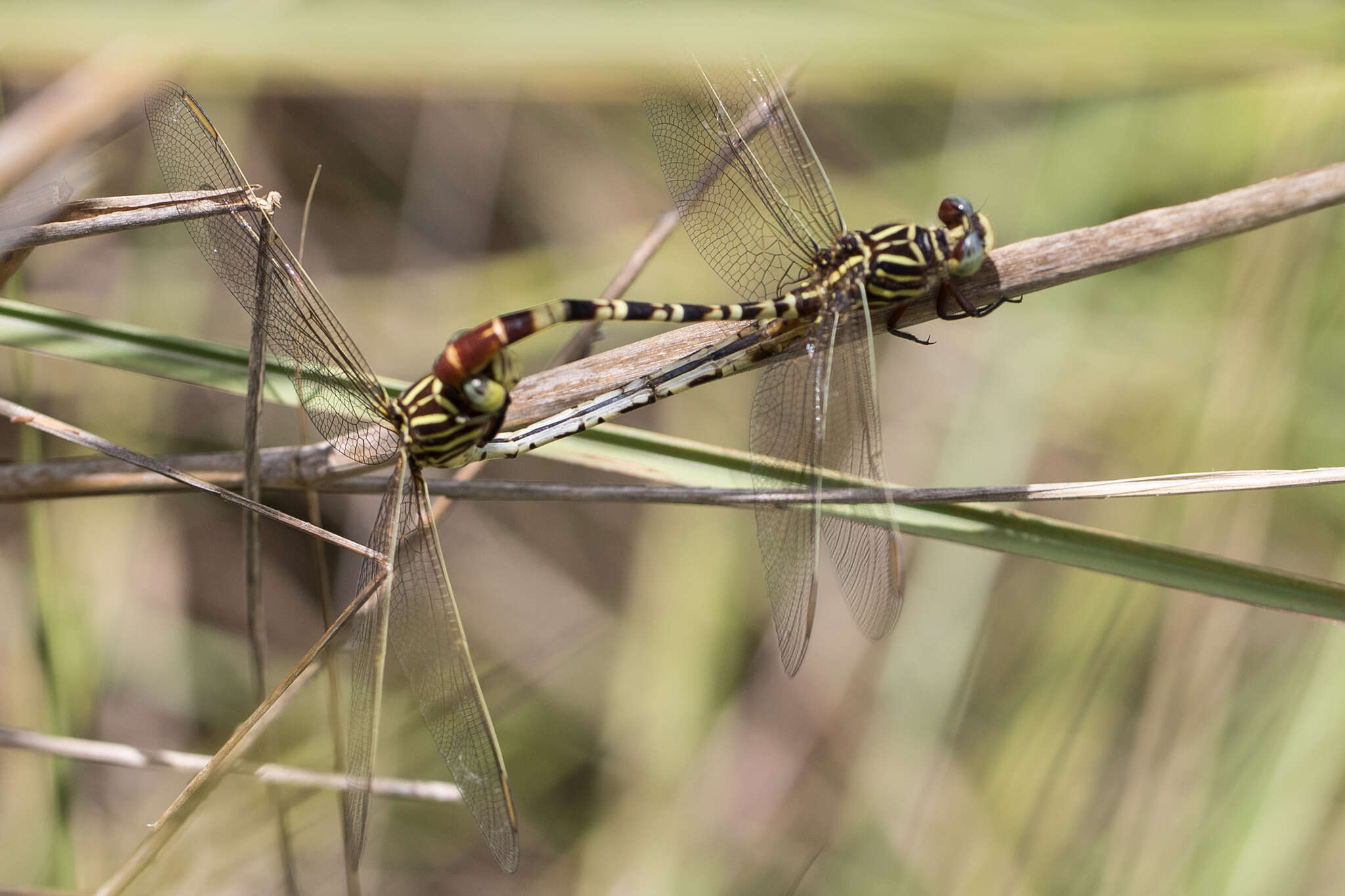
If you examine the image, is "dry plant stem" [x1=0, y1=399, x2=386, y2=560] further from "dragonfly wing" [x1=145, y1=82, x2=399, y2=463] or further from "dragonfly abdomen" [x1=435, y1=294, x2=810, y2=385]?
"dragonfly abdomen" [x1=435, y1=294, x2=810, y2=385]

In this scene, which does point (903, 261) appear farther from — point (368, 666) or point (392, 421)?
point (368, 666)

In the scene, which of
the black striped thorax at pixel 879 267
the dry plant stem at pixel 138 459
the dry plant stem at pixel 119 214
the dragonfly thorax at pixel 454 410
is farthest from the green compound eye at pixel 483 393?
the black striped thorax at pixel 879 267

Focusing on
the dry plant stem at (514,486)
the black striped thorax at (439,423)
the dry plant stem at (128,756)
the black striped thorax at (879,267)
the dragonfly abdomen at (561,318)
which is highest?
the black striped thorax at (879,267)

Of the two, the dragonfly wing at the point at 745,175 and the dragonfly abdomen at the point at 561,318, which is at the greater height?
the dragonfly wing at the point at 745,175

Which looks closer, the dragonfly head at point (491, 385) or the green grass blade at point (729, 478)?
the green grass blade at point (729, 478)

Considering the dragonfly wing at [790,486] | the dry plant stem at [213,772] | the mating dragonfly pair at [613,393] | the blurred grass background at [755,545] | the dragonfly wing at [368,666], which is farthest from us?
the blurred grass background at [755,545]

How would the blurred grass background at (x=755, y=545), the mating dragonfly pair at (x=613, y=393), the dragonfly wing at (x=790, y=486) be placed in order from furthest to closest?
the blurred grass background at (x=755, y=545), the dragonfly wing at (x=790, y=486), the mating dragonfly pair at (x=613, y=393)

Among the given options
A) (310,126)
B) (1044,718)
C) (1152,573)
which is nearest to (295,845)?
(1044,718)

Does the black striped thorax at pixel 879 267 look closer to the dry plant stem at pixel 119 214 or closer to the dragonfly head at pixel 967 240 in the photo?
the dragonfly head at pixel 967 240
